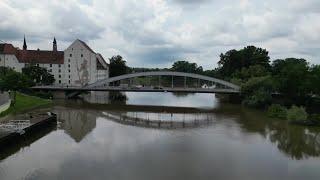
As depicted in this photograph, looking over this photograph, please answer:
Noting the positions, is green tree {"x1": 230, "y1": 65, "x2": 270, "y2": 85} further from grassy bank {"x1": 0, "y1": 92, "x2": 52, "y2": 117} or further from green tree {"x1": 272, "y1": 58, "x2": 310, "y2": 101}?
grassy bank {"x1": 0, "y1": 92, "x2": 52, "y2": 117}

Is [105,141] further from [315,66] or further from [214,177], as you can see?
[315,66]

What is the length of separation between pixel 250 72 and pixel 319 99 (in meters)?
22.1

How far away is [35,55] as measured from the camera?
80.6 m

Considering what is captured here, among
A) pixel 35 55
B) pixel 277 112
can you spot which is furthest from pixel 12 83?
pixel 35 55

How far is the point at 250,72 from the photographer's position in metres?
70.6

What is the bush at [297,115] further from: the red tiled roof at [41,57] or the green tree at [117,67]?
the green tree at [117,67]

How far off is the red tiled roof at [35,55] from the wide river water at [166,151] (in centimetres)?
4065

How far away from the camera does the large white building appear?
7850 cm

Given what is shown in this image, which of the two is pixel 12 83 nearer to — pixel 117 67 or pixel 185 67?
pixel 117 67

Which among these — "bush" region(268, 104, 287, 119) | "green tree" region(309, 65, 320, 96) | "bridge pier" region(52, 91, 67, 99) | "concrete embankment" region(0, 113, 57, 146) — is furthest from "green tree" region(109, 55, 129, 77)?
"concrete embankment" region(0, 113, 57, 146)

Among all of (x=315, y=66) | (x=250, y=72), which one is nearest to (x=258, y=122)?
(x=315, y=66)

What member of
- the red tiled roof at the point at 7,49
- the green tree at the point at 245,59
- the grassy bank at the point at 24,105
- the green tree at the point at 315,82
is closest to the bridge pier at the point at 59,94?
the grassy bank at the point at 24,105

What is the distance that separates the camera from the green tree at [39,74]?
72.2 meters

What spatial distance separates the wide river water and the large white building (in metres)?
38.5
